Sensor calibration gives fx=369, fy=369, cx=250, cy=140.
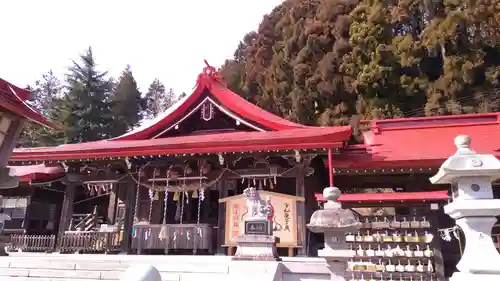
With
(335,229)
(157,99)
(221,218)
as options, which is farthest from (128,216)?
(157,99)

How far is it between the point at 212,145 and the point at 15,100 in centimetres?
626

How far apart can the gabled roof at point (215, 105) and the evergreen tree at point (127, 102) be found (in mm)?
27338

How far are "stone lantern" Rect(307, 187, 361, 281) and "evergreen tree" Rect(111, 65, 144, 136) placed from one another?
36.0m

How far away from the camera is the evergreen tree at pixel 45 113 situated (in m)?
33.7

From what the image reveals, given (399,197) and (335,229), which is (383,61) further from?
(335,229)

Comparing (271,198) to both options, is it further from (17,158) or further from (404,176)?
(17,158)

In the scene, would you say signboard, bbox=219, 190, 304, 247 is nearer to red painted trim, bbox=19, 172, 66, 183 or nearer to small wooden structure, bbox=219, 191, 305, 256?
small wooden structure, bbox=219, 191, 305, 256

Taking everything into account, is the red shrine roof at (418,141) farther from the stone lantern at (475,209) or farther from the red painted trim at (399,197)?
the stone lantern at (475,209)

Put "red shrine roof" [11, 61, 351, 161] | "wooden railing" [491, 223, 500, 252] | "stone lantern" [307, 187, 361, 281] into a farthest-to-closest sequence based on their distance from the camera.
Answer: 1. "red shrine roof" [11, 61, 351, 161]
2. "wooden railing" [491, 223, 500, 252]
3. "stone lantern" [307, 187, 361, 281]

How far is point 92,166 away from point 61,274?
5212 millimetres

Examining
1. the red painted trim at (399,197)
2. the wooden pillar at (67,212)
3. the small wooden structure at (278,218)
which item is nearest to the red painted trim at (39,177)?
the wooden pillar at (67,212)

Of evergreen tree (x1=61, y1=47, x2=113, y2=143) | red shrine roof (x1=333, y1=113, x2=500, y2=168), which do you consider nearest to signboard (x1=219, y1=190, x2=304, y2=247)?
red shrine roof (x1=333, y1=113, x2=500, y2=168)

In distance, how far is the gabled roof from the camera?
43.5 feet

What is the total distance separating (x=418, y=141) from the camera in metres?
13.2
